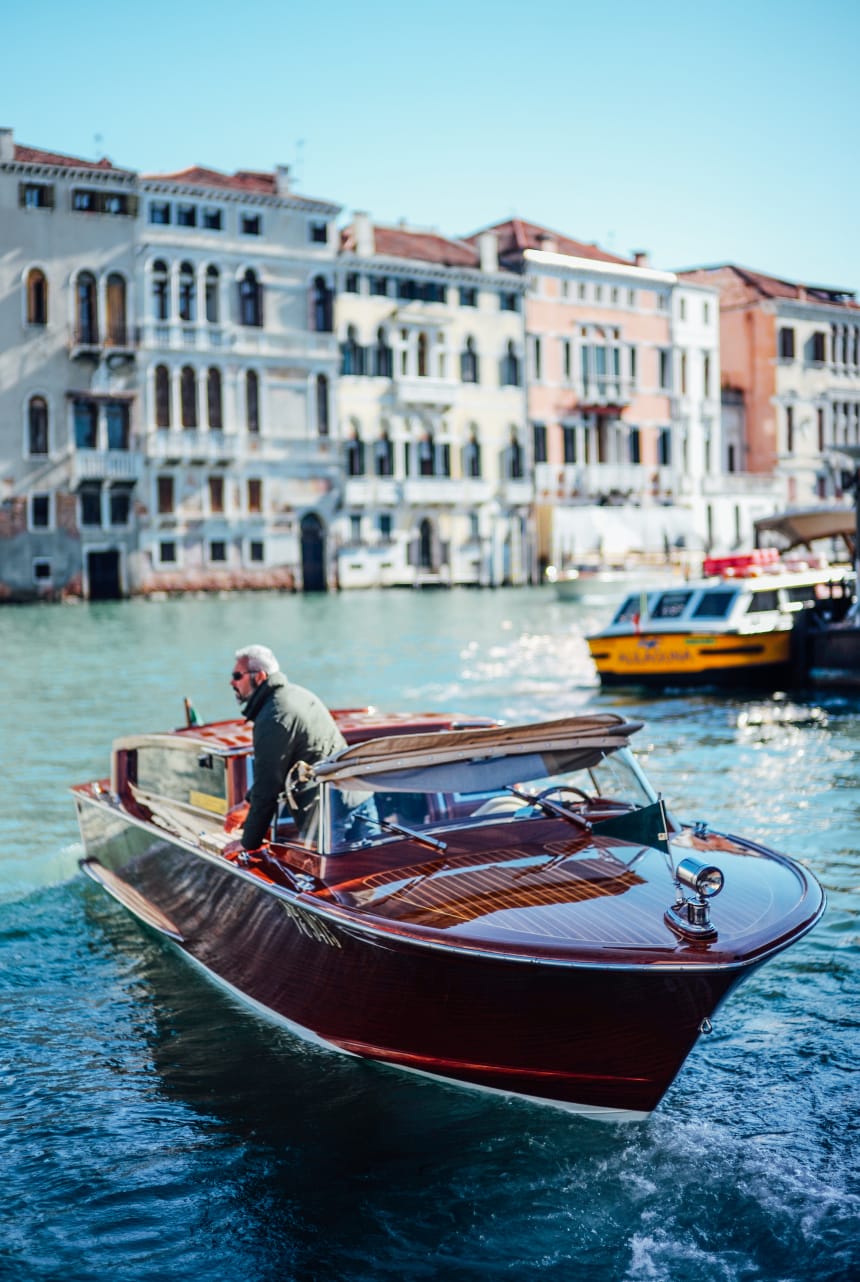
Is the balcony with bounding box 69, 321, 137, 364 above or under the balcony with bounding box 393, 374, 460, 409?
above

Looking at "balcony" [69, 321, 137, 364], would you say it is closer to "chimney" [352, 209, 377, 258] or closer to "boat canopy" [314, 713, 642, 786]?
"chimney" [352, 209, 377, 258]

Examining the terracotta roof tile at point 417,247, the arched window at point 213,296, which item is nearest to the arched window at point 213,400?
the arched window at point 213,296

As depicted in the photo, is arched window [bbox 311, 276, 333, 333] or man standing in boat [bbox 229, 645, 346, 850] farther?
arched window [bbox 311, 276, 333, 333]

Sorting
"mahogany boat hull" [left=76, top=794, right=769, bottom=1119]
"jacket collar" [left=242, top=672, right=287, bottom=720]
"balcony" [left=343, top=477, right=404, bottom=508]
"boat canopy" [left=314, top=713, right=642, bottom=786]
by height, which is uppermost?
"balcony" [left=343, top=477, right=404, bottom=508]

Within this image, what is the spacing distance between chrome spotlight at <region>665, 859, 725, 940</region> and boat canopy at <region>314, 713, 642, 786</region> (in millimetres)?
979

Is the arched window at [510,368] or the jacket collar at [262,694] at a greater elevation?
the arched window at [510,368]

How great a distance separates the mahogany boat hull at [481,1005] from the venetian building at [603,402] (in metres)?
43.6

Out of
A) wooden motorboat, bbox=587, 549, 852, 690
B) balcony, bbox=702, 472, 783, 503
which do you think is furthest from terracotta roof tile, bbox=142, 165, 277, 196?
wooden motorboat, bbox=587, 549, 852, 690

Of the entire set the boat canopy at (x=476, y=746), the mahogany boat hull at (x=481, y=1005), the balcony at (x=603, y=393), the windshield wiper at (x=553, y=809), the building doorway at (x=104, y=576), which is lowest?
the mahogany boat hull at (x=481, y=1005)

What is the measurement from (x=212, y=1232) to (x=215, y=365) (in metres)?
41.5

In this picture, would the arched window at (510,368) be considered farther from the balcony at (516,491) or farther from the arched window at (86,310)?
the arched window at (86,310)

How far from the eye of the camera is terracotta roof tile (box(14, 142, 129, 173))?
40.9m

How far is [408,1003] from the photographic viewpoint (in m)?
5.04

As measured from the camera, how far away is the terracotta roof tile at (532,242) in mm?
51953
